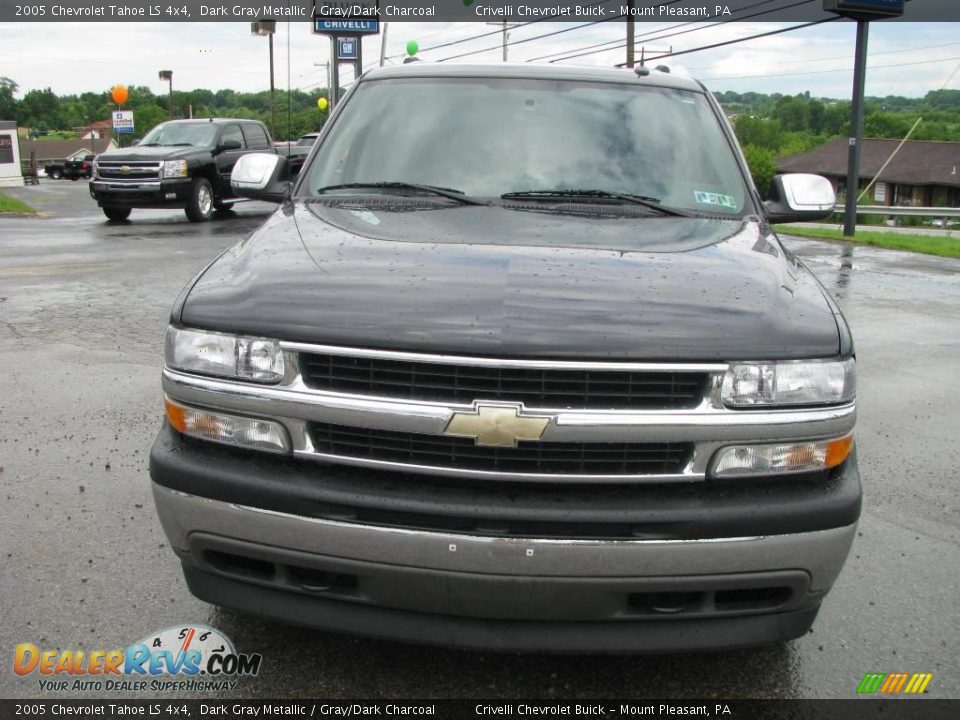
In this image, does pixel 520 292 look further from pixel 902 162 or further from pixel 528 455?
pixel 902 162

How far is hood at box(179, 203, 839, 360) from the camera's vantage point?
246 cm

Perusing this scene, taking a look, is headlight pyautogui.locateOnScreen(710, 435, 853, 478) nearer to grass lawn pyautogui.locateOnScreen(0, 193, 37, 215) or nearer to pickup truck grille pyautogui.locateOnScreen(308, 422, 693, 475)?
pickup truck grille pyautogui.locateOnScreen(308, 422, 693, 475)

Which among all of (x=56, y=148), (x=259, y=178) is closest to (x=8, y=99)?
(x=56, y=148)

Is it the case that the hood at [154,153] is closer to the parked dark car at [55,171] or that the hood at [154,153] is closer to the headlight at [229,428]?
the headlight at [229,428]

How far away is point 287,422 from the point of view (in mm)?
2545

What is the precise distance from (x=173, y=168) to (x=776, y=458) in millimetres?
16481

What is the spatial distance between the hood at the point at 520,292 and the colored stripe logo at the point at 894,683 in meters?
1.08

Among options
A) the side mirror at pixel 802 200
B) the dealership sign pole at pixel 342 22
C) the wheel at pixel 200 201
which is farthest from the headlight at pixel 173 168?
the side mirror at pixel 802 200

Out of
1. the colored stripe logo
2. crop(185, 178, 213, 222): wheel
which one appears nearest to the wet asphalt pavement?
the colored stripe logo

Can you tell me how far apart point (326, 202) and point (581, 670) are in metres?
1.97

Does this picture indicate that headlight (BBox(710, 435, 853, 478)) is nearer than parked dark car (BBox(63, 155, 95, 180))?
Yes

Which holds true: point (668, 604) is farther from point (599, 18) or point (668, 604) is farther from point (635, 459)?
point (599, 18)

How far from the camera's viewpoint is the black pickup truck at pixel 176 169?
17.3 meters

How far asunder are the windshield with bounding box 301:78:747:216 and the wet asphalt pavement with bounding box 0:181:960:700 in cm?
158
